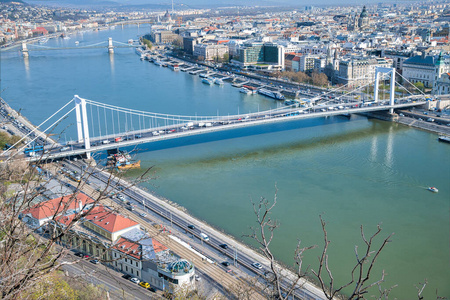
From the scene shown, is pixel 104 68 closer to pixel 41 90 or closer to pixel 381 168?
pixel 41 90

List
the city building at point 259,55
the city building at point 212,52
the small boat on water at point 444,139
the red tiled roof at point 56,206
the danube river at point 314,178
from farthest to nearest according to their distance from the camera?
the city building at point 212,52 → the city building at point 259,55 → the small boat on water at point 444,139 → the danube river at point 314,178 → the red tiled roof at point 56,206

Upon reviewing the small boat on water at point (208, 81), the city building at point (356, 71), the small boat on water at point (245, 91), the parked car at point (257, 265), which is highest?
the city building at point (356, 71)

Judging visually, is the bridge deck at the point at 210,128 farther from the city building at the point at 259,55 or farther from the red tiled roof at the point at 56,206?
the city building at the point at 259,55

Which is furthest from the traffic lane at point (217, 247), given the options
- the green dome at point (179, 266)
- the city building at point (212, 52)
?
the city building at point (212, 52)

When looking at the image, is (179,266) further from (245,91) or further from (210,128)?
(245,91)

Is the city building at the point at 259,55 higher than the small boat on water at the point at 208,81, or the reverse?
the city building at the point at 259,55

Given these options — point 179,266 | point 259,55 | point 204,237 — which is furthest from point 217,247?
point 259,55

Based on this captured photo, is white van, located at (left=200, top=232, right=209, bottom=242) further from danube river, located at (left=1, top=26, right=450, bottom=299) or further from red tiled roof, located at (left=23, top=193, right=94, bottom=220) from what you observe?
red tiled roof, located at (left=23, top=193, right=94, bottom=220)

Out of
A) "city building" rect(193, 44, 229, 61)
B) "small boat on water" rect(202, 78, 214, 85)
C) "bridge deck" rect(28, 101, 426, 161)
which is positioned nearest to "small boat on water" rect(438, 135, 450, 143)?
"bridge deck" rect(28, 101, 426, 161)

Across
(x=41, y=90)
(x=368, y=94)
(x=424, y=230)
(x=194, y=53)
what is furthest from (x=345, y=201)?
(x=194, y=53)

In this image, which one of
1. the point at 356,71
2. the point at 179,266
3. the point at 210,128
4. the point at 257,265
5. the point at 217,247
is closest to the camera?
the point at 179,266
